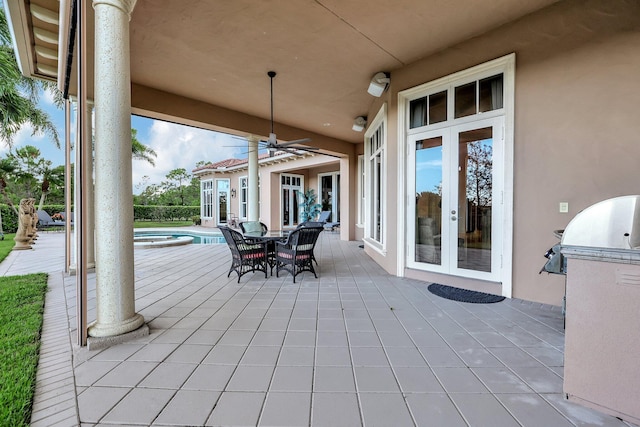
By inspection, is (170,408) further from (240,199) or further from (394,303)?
(240,199)

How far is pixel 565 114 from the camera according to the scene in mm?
3105

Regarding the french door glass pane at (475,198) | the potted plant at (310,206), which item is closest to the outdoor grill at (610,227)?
the french door glass pane at (475,198)

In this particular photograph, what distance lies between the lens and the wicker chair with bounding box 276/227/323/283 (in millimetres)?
4383

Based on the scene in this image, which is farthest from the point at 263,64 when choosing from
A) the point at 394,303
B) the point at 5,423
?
the point at 5,423

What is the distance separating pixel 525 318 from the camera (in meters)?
2.88

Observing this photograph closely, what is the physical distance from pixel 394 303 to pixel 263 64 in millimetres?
3849

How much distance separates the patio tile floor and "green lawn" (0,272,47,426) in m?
0.07

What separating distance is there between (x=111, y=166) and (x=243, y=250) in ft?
7.79

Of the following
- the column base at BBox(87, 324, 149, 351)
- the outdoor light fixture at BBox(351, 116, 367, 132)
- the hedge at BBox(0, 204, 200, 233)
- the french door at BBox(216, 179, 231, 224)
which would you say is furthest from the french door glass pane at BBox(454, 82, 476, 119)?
the hedge at BBox(0, 204, 200, 233)

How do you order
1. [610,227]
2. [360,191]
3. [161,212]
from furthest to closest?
[161,212]
[360,191]
[610,227]

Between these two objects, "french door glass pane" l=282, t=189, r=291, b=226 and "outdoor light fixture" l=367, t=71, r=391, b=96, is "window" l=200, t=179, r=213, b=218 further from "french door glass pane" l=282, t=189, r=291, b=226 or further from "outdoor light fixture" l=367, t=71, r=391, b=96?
"outdoor light fixture" l=367, t=71, r=391, b=96

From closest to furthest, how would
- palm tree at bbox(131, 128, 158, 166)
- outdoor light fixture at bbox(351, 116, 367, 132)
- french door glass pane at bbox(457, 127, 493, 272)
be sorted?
french door glass pane at bbox(457, 127, 493, 272) → outdoor light fixture at bbox(351, 116, 367, 132) → palm tree at bbox(131, 128, 158, 166)

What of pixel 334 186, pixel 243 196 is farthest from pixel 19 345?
pixel 243 196

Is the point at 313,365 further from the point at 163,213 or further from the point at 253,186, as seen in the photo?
the point at 163,213
